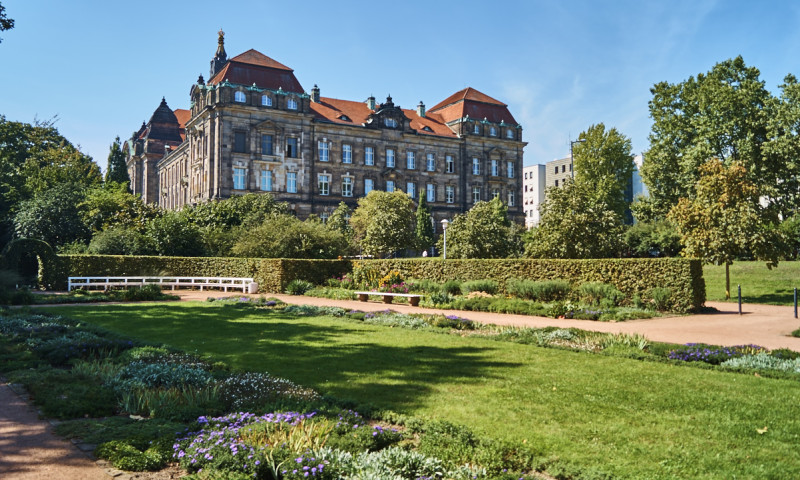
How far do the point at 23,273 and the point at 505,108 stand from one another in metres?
62.1

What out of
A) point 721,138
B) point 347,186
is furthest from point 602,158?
point 347,186

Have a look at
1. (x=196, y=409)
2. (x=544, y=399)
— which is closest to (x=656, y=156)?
(x=544, y=399)

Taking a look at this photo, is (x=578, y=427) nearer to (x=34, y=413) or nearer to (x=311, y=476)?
(x=311, y=476)

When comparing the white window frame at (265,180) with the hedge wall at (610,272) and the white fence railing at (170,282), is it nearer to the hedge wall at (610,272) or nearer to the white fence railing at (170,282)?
the white fence railing at (170,282)

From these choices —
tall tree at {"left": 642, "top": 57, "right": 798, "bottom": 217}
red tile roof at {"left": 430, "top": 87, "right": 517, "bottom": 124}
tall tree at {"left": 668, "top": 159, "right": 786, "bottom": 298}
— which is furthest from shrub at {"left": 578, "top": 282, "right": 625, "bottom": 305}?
red tile roof at {"left": 430, "top": 87, "right": 517, "bottom": 124}

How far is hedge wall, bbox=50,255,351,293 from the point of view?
30.9m

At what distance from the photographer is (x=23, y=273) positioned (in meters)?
32.7

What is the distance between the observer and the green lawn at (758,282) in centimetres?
2697

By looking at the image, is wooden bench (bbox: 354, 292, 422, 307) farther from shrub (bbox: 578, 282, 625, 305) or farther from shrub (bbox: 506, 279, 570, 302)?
shrub (bbox: 578, 282, 625, 305)

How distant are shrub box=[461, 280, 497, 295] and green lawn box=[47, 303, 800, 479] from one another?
37.7 feet

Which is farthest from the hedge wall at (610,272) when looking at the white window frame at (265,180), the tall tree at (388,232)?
the white window frame at (265,180)

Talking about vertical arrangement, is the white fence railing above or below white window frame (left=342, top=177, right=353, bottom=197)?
below

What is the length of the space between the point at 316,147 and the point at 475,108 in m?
24.2

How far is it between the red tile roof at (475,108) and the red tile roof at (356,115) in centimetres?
193
